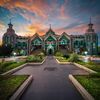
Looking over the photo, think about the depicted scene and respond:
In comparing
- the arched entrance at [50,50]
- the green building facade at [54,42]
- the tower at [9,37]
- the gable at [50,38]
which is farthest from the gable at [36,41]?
the tower at [9,37]

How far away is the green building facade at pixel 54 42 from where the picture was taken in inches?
2623

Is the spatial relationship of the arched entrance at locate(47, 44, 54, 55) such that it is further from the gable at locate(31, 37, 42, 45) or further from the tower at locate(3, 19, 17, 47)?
the tower at locate(3, 19, 17, 47)

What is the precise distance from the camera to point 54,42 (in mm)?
69438

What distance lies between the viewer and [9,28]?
68.9 m

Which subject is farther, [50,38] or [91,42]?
[50,38]

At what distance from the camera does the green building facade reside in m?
66.6

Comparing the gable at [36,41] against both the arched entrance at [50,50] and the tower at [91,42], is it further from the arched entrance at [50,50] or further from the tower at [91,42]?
the tower at [91,42]

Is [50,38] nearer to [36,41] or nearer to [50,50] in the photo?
[50,50]

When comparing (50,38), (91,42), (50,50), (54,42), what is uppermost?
(50,38)

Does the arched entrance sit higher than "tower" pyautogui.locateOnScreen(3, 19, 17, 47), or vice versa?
"tower" pyautogui.locateOnScreen(3, 19, 17, 47)

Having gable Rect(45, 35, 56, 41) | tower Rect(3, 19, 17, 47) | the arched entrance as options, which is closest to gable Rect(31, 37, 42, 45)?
gable Rect(45, 35, 56, 41)

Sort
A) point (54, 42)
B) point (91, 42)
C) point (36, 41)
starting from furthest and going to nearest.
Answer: point (36, 41) < point (54, 42) < point (91, 42)

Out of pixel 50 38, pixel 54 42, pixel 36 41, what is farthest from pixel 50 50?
pixel 36 41

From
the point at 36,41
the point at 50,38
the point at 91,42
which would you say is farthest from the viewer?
the point at 36,41
